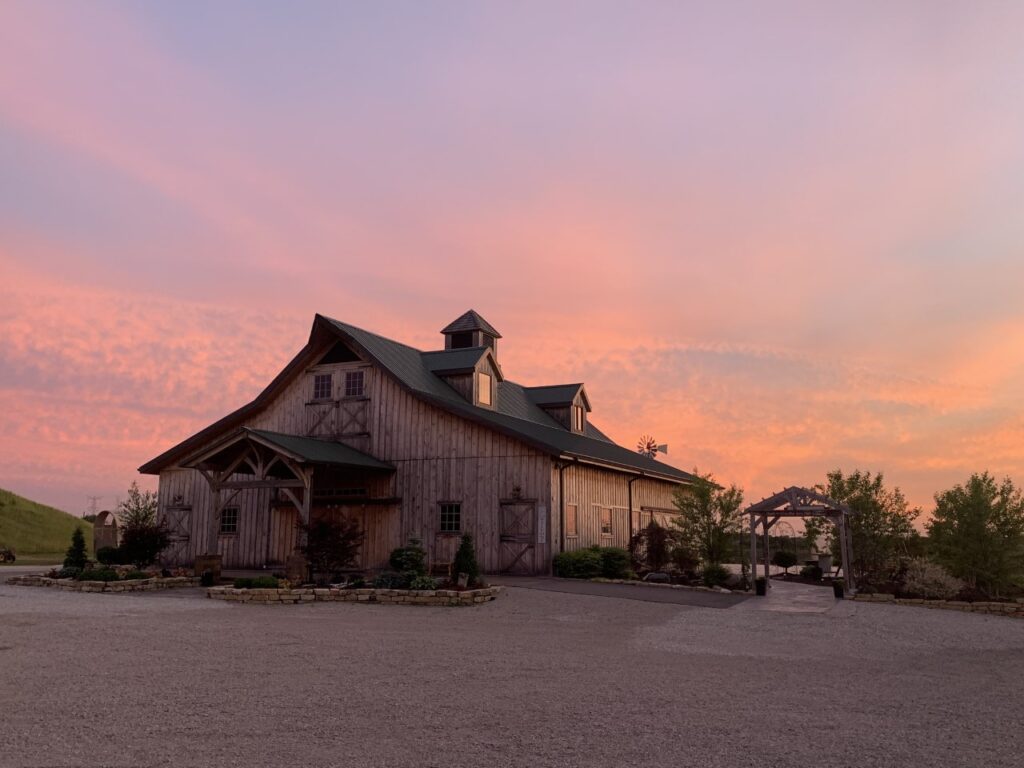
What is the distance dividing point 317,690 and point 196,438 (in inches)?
950

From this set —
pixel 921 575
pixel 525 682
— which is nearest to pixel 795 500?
pixel 921 575

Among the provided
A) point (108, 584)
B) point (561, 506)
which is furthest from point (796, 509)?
point (108, 584)

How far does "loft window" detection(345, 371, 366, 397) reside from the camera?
30.0 metres

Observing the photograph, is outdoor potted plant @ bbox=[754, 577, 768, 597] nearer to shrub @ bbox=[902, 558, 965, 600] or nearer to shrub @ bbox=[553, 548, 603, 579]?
shrub @ bbox=[902, 558, 965, 600]

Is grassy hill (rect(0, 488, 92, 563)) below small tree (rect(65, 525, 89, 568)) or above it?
above

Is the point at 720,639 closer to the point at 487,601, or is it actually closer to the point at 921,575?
the point at 487,601

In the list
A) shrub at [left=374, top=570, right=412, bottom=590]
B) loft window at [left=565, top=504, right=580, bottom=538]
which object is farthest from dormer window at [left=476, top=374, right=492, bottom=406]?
shrub at [left=374, top=570, right=412, bottom=590]

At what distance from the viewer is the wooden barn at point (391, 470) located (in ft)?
85.8

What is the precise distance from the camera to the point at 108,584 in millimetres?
21812

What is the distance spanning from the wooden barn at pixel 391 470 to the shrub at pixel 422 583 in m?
5.81

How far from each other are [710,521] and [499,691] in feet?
66.6

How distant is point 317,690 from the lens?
9.17 m

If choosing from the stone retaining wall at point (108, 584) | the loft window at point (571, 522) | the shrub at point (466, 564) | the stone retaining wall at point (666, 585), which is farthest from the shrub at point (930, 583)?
the stone retaining wall at point (108, 584)

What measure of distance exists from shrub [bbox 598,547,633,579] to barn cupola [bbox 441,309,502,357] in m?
11.6
